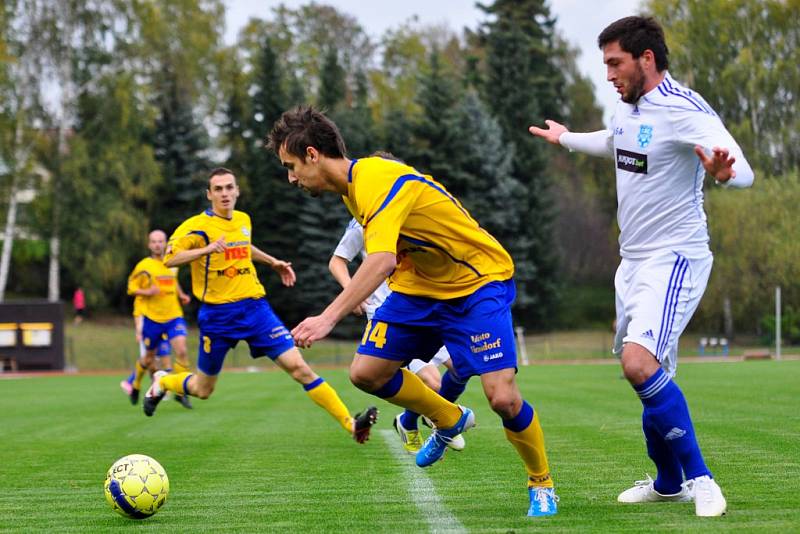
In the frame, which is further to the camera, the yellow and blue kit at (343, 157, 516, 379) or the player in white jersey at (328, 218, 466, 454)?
the player in white jersey at (328, 218, 466, 454)

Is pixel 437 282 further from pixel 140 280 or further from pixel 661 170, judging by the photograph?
pixel 140 280

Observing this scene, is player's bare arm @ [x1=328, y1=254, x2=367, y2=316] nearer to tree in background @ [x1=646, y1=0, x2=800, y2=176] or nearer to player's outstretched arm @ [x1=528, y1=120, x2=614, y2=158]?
player's outstretched arm @ [x1=528, y1=120, x2=614, y2=158]

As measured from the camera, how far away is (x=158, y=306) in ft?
52.1

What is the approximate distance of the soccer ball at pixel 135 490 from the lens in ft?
18.3

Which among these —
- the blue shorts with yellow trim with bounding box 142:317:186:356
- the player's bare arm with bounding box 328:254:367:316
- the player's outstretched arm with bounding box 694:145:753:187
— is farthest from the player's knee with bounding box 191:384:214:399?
the player's outstretched arm with bounding box 694:145:753:187

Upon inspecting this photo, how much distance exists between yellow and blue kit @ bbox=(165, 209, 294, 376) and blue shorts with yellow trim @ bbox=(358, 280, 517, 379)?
14.2 ft

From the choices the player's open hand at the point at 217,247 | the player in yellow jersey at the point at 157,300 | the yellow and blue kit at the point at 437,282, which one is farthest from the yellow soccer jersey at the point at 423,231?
the player in yellow jersey at the point at 157,300

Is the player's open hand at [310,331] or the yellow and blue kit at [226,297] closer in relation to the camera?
the player's open hand at [310,331]

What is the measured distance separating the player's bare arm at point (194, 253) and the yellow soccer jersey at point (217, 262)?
9 centimetres

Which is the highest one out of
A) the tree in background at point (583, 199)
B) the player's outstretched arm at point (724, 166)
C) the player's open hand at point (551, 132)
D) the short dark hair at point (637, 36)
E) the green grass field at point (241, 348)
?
the short dark hair at point (637, 36)

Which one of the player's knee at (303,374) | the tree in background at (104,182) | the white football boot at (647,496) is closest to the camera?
the white football boot at (647,496)

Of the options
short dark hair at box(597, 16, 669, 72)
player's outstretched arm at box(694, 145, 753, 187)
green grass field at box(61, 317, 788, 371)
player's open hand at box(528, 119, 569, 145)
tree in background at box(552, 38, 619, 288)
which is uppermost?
short dark hair at box(597, 16, 669, 72)

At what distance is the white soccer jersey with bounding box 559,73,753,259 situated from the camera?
535cm

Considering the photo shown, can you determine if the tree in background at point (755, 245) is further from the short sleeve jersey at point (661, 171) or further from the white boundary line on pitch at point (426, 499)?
the short sleeve jersey at point (661, 171)
